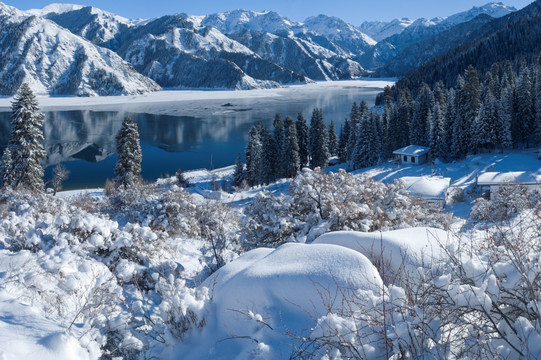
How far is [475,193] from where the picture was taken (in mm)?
26891

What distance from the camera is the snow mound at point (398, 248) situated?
4.55 m

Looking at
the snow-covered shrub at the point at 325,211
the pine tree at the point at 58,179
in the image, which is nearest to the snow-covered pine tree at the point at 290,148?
the pine tree at the point at 58,179

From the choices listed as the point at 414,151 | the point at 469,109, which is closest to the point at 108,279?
the point at 414,151

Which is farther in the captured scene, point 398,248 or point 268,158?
point 268,158

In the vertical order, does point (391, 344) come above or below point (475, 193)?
above

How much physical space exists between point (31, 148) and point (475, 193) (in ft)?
99.0

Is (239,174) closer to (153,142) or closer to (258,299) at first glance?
(153,142)

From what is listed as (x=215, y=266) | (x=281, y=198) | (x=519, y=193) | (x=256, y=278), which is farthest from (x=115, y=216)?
(x=519, y=193)

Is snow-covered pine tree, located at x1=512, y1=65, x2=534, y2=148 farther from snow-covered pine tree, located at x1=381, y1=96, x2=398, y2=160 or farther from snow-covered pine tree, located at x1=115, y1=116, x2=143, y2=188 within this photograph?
snow-covered pine tree, located at x1=115, y1=116, x2=143, y2=188

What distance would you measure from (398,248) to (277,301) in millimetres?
1782

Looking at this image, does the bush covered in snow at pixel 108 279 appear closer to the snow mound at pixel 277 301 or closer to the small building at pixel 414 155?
the snow mound at pixel 277 301

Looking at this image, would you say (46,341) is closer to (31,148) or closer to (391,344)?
(391,344)

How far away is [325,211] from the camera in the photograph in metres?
9.32

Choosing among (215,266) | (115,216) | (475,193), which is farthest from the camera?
(475,193)
